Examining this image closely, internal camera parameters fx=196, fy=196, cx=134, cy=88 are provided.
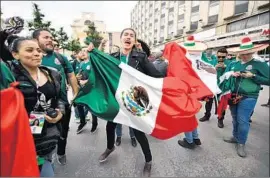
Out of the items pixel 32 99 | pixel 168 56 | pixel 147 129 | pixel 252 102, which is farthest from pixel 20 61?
pixel 252 102

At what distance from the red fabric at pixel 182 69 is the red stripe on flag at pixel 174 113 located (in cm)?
54

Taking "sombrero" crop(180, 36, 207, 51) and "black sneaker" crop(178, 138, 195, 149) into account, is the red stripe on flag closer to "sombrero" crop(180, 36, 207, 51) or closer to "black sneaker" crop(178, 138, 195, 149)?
"black sneaker" crop(178, 138, 195, 149)

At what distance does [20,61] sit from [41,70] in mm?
203

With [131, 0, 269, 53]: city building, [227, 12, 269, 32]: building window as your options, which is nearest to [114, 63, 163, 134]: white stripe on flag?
[131, 0, 269, 53]: city building

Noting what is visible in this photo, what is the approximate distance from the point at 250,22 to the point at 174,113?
19.8m

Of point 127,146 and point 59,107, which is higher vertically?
point 59,107

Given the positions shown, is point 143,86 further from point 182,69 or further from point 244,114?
point 244,114

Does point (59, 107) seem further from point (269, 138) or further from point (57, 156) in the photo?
point (269, 138)

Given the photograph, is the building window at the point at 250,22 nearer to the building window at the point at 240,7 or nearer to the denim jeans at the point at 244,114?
the building window at the point at 240,7

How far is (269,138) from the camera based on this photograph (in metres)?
3.88

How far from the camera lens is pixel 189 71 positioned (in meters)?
3.10

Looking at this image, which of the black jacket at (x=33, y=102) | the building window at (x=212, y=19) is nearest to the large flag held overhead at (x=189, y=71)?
the black jacket at (x=33, y=102)

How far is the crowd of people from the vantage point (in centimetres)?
168

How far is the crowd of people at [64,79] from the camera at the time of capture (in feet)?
A: 5.50
